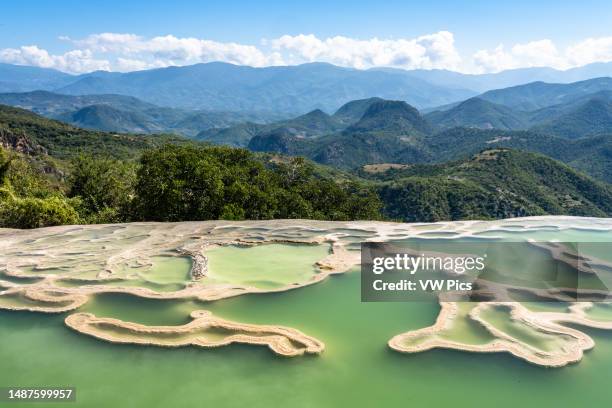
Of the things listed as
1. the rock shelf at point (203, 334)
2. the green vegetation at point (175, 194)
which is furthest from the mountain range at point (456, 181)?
the rock shelf at point (203, 334)

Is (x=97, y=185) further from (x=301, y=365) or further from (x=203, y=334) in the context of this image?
(x=301, y=365)

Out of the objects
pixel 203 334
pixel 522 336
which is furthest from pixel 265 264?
pixel 522 336

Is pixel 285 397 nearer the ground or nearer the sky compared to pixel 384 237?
nearer the ground

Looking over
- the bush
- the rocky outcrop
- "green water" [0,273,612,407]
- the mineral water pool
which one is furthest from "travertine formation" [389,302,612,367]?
→ the rocky outcrop

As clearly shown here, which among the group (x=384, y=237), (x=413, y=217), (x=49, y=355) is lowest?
(x=413, y=217)

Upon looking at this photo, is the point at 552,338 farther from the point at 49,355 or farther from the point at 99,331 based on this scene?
the point at 49,355

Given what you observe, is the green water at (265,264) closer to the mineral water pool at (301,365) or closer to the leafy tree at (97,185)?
the mineral water pool at (301,365)

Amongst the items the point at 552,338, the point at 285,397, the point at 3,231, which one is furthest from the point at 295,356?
the point at 3,231
